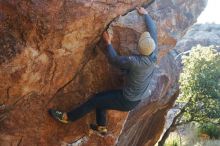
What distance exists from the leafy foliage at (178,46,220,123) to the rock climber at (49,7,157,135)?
13.2 metres

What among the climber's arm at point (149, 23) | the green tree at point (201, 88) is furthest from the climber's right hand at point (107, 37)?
the green tree at point (201, 88)

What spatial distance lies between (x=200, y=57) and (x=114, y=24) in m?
14.5

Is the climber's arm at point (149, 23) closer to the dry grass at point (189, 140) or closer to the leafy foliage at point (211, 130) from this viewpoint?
the dry grass at point (189, 140)

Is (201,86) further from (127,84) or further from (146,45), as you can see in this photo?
(146,45)

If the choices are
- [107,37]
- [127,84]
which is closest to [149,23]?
[107,37]

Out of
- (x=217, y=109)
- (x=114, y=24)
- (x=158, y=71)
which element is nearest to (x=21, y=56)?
(x=114, y=24)

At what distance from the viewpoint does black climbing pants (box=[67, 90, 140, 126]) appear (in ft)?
30.7

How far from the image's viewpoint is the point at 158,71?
1403cm

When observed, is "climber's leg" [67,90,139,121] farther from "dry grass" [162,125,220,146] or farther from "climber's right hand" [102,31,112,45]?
"dry grass" [162,125,220,146]

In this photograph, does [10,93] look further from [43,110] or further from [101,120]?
[101,120]

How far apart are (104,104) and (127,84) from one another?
777 millimetres

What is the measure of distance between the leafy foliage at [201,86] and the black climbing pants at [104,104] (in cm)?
1336

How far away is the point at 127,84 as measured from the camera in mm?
9094

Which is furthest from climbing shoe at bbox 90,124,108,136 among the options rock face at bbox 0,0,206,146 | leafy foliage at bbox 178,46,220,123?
leafy foliage at bbox 178,46,220,123
